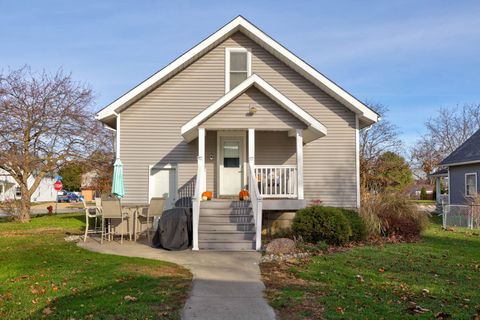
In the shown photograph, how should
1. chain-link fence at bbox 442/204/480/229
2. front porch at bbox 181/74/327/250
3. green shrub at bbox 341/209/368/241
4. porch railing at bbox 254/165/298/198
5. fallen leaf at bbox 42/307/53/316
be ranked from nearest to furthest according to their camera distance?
1. fallen leaf at bbox 42/307/53/316
2. front porch at bbox 181/74/327/250
3. green shrub at bbox 341/209/368/241
4. porch railing at bbox 254/165/298/198
5. chain-link fence at bbox 442/204/480/229

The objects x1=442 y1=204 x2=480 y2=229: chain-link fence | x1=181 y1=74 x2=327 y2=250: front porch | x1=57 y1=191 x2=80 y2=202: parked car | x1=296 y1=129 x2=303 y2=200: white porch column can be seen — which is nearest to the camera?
x1=181 y1=74 x2=327 y2=250: front porch

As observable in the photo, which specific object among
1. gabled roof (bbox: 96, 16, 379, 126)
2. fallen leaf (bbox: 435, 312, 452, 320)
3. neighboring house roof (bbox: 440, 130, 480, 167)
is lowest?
fallen leaf (bbox: 435, 312, 452, 320)

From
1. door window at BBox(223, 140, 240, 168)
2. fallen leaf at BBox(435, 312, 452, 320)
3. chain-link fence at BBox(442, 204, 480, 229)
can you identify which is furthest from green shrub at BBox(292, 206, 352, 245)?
chain-link fence at BBox(442, 204, 480, 229)

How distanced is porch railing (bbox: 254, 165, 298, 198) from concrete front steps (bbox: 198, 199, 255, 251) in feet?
2.68

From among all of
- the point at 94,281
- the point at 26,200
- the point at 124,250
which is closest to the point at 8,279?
the point at 94,281

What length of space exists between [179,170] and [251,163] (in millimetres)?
3387

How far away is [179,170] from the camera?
597 inches

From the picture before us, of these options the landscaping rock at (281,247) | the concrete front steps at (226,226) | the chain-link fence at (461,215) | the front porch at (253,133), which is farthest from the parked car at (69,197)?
the landscaping rock at (281,247)

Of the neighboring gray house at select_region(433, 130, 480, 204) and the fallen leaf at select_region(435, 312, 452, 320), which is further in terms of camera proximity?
the neighboring gray house at select_region(433, 130, 480, 204)

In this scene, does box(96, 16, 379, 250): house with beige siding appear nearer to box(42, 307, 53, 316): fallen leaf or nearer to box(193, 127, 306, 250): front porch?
box(193, 127, 306, 250): front porch

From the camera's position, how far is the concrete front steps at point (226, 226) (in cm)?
1127

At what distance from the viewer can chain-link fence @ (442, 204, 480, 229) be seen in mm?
18297

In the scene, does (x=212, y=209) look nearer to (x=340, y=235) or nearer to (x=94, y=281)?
(x=340, y=235)

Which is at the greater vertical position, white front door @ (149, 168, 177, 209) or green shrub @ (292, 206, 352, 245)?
white front door @ (149, 168, 177, 209)
